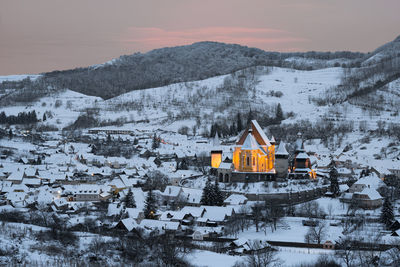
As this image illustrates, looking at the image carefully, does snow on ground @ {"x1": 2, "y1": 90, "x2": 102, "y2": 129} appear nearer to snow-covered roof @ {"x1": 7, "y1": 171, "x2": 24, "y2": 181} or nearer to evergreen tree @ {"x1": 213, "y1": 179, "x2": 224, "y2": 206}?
snow-covered roof @ {"x1": 7, "y1": 171, "x2": 24, "y2": 181}

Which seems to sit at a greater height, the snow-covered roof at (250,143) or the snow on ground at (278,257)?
the snow-covered roof at (250,143)

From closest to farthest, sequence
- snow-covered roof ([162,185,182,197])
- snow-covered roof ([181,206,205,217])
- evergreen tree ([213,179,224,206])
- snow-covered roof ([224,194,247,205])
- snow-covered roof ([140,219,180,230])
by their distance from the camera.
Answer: snow-covered roof ([140,219,180,230]), snow-covered roof ([181,206,205,217]), evergreen tree ([213,179,224,206]), snow-covered roof ([224,194,247,205]), snow-covered roof ([162,185,182,197])

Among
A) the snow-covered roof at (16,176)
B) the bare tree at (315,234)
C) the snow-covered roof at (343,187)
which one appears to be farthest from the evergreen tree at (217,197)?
the snow-covered roof at (16,176)

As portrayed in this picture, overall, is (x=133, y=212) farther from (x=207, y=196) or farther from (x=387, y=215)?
(x=387, y=215)

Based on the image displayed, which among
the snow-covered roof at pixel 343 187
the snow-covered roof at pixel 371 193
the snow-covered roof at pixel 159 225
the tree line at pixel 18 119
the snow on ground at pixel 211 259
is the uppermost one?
the tree line at pixel 18 119

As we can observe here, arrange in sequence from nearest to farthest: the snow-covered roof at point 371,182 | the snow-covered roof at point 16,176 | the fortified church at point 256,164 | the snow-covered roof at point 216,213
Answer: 1. the snow-covered roof at point 216,213
2. the snow-covered roof at point 371,182
3. the fortified church at point 256,164
4. the snow-covered roof at point 16,176

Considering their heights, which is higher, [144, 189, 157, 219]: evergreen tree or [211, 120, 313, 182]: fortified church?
[211, 120, 313, 182]: fortified church

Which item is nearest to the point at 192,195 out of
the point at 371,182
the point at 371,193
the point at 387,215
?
the point at 371,193

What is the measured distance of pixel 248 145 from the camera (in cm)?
5803

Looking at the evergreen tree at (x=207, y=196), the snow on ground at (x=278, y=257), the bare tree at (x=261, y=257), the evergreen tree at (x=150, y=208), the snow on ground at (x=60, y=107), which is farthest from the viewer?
the snow on ground at (x=60, y=107)

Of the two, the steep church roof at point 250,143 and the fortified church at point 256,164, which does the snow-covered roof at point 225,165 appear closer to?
the fortified church at point 256,164

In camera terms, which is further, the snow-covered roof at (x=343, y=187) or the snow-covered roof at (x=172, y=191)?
the snow-covered roof at (x=172, y=191)

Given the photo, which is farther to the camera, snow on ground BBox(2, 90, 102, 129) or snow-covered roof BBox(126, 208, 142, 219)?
snow on ground BBox(2, 90, 102, 129)

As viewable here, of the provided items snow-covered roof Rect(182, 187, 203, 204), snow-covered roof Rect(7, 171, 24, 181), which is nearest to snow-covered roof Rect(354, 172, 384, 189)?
snow-covered roof Rect(182, 187, 203, 204)
